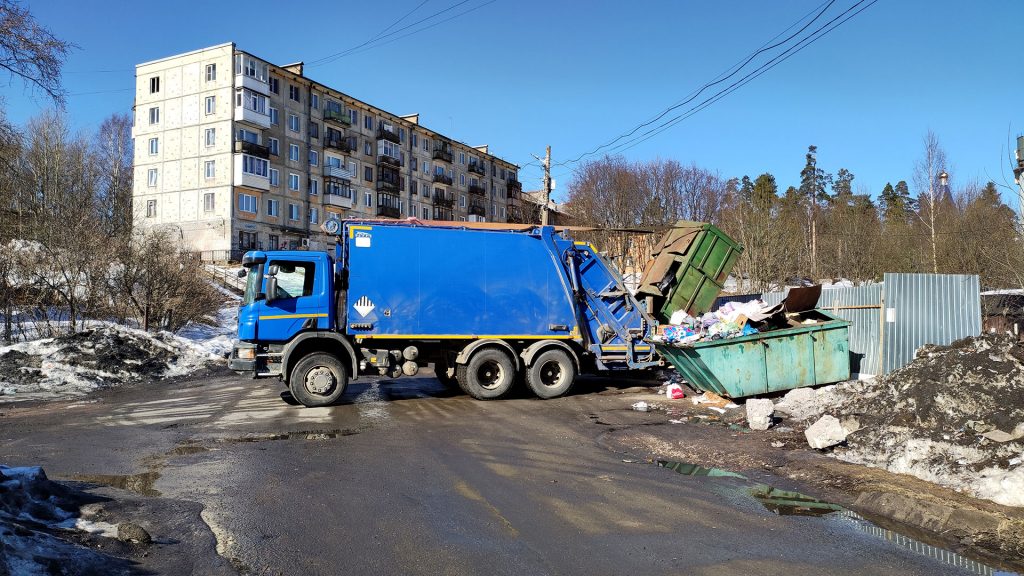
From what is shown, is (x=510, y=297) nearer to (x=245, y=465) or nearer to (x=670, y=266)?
(x=670, y=266)

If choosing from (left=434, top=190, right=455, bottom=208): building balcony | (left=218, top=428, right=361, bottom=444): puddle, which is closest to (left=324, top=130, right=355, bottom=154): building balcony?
(left=434, top=190, right=455, bottom=208): building balcony

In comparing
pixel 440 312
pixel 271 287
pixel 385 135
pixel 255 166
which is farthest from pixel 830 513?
pixel 385 135

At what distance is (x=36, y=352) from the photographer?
49.3ft

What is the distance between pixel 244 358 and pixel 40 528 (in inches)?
271

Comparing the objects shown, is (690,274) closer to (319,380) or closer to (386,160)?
(319,380)

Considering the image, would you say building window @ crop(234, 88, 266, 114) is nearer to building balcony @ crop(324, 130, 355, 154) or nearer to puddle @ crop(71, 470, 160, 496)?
building balcony @ crop(324, 130, 355, 154)

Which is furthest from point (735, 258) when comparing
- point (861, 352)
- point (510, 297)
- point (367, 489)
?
point (367, 489)

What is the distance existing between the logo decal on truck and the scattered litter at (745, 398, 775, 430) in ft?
21.3

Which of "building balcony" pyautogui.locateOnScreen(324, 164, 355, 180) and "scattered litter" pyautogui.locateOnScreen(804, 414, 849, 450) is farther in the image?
"building balcony" pyautogui.locateOnScreen(324, 164, 355, 180)

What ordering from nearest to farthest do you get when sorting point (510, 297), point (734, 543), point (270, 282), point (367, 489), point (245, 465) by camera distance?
point (734, 543), point (367, 489), point (245, 465), point (270, 282), point (510, 297)

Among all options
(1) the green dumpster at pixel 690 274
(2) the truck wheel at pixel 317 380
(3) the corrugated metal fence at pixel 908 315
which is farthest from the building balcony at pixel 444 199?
(3) the corrugated metal fence at pixel 908 315

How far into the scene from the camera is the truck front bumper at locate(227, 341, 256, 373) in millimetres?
10977

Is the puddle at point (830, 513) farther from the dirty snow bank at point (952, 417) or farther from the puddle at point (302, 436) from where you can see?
the puddle at point (302, 436)

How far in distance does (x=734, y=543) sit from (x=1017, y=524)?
2.28 metres
